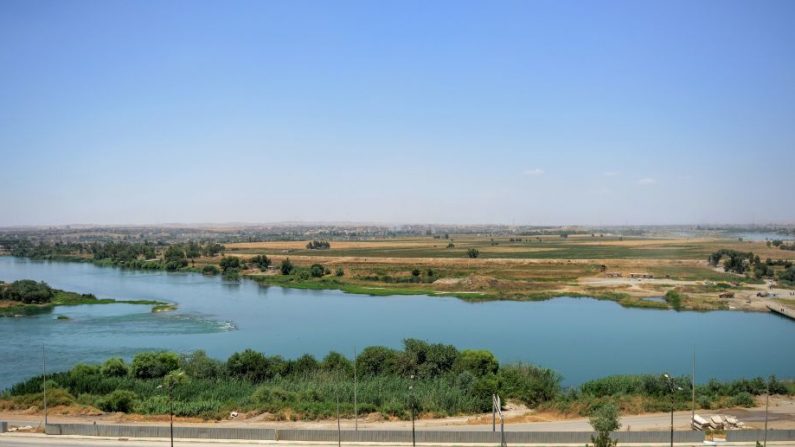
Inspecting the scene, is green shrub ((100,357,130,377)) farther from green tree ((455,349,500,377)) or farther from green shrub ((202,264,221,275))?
green shrub ((202,264,221,275))

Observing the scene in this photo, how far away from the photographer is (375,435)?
10.5m

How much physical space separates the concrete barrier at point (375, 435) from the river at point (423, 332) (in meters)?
5.92

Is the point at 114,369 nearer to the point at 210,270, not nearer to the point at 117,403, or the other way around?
the point at 117,403

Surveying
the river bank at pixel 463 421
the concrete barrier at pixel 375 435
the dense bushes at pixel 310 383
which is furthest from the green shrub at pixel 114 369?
the concrete barrier at pixel 375 435

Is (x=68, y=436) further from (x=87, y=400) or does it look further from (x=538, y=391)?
(x=538, y=391)

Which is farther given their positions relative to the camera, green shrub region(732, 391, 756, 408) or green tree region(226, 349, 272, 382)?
green tree region(226, 349, 272, 382)

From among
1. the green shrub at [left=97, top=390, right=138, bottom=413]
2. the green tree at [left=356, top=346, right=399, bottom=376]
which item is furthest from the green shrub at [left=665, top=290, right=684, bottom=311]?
the green shrub at [left=97, top=390, right=138, bottom=413]

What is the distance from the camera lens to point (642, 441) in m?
10.3

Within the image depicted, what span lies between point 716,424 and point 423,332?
13032mm

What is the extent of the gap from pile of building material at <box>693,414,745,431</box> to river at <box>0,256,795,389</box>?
5.07m

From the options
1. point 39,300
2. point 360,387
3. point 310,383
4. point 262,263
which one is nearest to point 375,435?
point 360,387

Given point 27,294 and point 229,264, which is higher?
point 229,264

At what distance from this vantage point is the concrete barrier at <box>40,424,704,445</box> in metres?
10.3

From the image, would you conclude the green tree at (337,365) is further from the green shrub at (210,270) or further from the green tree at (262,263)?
the green shrub at (210,270)
